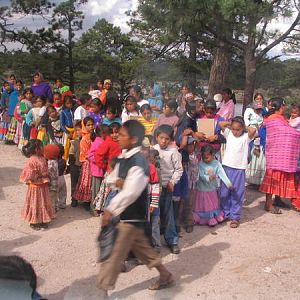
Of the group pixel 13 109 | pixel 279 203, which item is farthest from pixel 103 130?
pixel 13 109

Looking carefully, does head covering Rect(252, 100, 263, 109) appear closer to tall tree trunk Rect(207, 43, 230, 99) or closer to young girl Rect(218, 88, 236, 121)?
young girl Rect(218, 88, 236, 121)

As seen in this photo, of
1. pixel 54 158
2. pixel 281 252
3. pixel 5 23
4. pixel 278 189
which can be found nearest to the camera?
pixel 281 252

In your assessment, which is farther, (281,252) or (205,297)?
(281,252)

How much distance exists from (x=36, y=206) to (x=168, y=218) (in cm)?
162

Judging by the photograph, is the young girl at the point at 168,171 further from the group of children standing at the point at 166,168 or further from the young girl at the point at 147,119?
the young girl at the point at 147,119

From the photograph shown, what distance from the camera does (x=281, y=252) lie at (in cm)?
466

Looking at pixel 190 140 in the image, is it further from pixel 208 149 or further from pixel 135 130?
pixel 135 130

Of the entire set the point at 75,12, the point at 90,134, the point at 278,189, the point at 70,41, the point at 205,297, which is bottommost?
the point at 205,297

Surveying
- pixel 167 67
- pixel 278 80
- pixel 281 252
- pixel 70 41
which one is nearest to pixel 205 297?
pixel 281 252

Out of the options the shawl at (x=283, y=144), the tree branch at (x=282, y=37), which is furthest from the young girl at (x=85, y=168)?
the tree branch at (x=282, y=37)

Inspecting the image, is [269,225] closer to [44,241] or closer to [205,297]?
[205,297]

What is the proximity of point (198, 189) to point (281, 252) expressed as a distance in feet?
4.24

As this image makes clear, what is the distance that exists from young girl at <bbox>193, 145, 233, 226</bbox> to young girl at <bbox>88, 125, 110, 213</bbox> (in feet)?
4.20

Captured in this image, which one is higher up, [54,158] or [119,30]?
[119,30]
